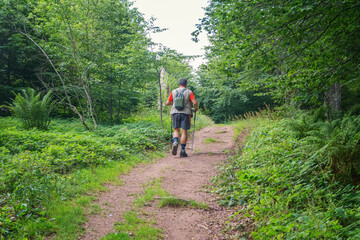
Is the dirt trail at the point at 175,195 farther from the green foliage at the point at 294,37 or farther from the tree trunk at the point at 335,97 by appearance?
the tree trunk at the point at 335,97

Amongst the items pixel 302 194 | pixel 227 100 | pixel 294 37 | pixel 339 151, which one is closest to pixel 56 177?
pixel 302 194

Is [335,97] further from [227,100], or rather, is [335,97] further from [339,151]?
[227,100]

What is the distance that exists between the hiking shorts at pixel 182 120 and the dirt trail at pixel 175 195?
97 cm

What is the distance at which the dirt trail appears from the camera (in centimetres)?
305

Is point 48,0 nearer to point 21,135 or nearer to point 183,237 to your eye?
point 21,135

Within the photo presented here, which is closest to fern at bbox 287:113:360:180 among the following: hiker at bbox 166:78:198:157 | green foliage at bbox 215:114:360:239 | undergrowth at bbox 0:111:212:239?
green foliage at bbox 215:114:360:239

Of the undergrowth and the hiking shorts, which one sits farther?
the hiking shorts

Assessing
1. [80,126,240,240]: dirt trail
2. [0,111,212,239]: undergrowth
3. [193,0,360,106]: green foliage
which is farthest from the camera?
[193,0,360,106]: green foliage

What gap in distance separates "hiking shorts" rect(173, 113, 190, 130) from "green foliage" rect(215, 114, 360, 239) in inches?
102

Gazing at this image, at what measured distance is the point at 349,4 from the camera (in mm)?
3650

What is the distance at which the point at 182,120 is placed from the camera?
7090mm

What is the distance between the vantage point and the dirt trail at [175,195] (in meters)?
3.05

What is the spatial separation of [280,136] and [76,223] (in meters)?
5.11

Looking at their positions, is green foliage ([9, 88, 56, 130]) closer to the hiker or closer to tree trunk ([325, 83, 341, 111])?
the hiker
